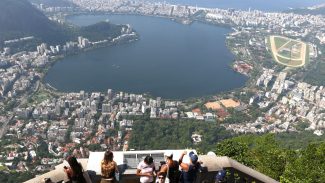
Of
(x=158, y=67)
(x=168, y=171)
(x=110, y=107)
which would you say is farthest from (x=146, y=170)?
(x=158, y=67)

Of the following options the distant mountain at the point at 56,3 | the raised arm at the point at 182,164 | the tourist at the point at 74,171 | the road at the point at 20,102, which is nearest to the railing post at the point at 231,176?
the raised arm at the point at 182,164

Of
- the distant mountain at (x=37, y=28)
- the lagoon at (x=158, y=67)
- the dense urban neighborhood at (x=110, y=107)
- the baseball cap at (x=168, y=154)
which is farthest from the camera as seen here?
the distant mountain at (x=37, y=28)

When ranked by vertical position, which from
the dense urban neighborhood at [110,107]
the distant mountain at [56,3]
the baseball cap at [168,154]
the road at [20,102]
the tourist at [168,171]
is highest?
the baseball cap at [168,154]

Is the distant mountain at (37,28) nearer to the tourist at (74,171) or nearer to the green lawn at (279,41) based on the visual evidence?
the green lawn at (279,41)

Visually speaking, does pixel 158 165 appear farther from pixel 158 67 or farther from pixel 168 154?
pixel 158 67

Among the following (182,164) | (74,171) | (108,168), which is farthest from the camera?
(182,164)

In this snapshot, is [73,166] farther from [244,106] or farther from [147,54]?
[147,54]

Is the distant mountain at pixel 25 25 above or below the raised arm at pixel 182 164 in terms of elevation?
below
